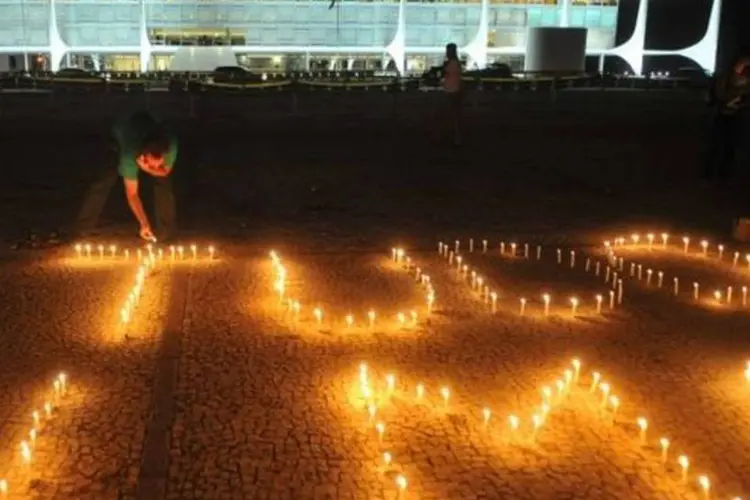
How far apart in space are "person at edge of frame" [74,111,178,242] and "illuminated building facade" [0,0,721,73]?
4443 centimetres

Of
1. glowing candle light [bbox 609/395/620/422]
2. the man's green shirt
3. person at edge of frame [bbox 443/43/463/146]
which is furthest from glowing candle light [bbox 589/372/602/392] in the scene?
person at edge of frame [bbox 443/43/463/146]

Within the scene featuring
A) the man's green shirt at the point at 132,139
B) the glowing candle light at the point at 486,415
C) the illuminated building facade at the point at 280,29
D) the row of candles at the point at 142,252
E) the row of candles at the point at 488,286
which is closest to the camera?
the glowing candle light at the point at 486,415

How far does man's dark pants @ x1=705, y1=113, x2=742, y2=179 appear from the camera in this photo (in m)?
13.9

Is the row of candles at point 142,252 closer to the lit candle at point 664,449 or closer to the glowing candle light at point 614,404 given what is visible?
the glowing candle light at point 614,404

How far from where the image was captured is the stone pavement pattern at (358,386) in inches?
190

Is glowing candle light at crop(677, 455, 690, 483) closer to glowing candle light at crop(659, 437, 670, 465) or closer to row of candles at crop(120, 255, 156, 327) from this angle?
glowing candle light at crop(659, 437, 670, 465)

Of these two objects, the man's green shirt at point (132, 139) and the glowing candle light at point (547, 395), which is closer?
the glowing candle light at point (547, 395)

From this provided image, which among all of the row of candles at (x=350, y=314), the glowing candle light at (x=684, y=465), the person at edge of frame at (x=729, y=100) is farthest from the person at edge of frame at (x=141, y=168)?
the person at edge of frame at (x=729, y=100)

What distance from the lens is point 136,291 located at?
26.2ft

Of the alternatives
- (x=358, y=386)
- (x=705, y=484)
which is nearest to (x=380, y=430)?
(x=358, y=386)

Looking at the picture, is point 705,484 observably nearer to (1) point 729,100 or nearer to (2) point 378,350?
(2) point 378,350

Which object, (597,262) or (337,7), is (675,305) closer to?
(597,262)

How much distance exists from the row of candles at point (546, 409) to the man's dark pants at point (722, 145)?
8.48 m

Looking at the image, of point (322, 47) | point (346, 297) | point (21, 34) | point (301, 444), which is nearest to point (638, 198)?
point (346, 297)
